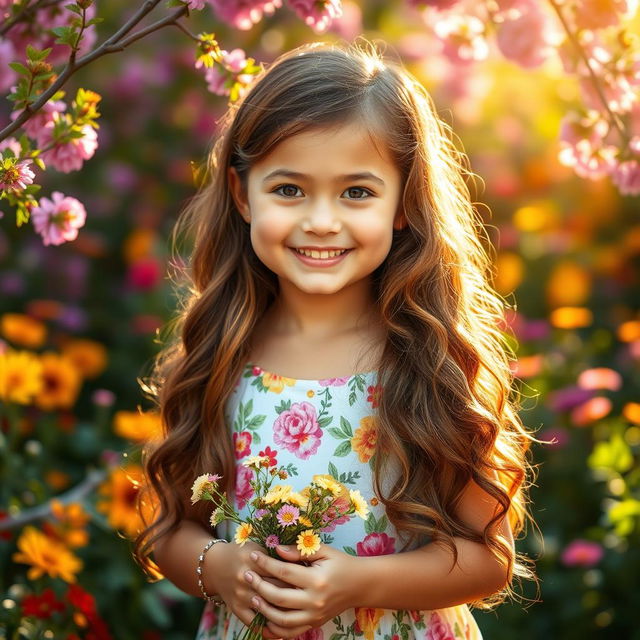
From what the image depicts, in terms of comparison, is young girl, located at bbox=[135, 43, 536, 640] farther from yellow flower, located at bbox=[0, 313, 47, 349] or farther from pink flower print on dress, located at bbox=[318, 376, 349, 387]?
yellow flower, located at bbox=[0, 313, 47, 349]

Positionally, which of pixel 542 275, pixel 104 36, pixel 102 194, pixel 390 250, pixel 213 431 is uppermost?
pixel 390 250

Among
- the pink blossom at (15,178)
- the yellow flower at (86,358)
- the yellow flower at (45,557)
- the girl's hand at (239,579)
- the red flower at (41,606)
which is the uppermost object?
the pink blossom at (15,178)

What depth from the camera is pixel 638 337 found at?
10.6 feet

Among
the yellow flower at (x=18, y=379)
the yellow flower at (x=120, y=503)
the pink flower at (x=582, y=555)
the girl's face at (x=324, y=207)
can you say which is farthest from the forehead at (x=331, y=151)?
the pink flower at (x=582, y=555)

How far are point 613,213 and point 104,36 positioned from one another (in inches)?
88.8

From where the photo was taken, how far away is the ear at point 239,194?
6.04 ft

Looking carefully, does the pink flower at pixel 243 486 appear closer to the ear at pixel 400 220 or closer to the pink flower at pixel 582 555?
the ear at pixel 400 220

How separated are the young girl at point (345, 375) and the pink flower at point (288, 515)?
2.7 inches

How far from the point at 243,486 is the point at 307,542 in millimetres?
298

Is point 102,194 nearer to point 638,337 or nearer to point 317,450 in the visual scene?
point 638,337

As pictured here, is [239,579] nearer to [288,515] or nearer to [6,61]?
[288,515]

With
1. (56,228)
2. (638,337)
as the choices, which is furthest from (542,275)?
(56,228)

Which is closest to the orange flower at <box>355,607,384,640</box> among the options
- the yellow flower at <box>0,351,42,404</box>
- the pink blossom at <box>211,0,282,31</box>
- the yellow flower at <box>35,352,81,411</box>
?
the pink blossom at <box>211,0,282,31</box>

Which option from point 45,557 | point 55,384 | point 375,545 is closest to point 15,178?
point 375,545
